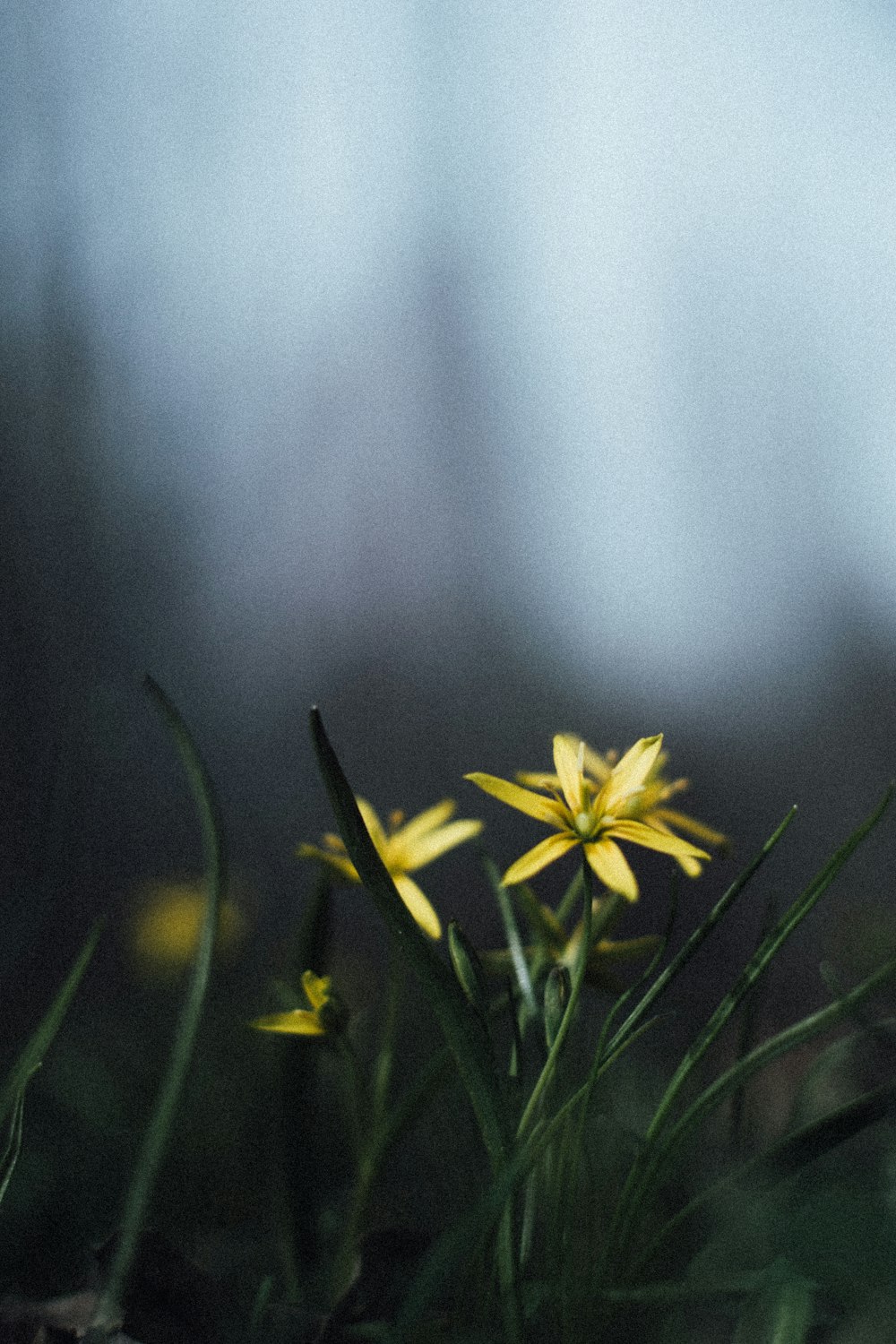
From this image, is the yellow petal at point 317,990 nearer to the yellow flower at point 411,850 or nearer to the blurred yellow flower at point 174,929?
the yellow flower at point 411,850

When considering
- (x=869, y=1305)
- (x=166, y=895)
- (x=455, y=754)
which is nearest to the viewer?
(x=869, y=1305)

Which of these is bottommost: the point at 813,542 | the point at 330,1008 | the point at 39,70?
the point at 330,1008

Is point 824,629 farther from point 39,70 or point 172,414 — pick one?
point 39,70

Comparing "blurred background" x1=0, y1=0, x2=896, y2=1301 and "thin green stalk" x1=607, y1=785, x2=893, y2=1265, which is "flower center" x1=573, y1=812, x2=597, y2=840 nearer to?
"thin green stalk" x1=607, y1=785, x2=893, y2=1265

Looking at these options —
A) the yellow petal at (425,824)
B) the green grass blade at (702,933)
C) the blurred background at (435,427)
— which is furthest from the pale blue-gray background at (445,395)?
the green grass blade at (702,933)

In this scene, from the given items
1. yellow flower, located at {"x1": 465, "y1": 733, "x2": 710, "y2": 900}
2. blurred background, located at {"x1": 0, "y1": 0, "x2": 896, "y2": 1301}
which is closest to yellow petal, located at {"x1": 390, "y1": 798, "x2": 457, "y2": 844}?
yellow flower, located at {"x1": 465, "y1": 733, "x2": 710, "y2": 900}

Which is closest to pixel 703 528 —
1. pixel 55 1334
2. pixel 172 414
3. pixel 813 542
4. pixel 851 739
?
pixel 813 542
